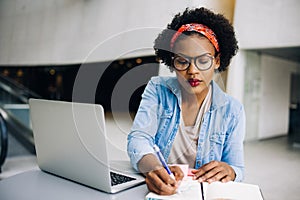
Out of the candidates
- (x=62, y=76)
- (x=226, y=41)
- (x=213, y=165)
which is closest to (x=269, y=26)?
(x=226, y=41)

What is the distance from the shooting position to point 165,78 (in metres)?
1.27

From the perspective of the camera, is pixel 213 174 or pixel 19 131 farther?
pixel 19 131

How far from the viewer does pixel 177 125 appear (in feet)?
3.97

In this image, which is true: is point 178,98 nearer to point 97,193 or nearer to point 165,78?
point 165,78

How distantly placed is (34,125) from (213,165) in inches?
23.3

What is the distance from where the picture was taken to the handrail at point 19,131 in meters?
4.05

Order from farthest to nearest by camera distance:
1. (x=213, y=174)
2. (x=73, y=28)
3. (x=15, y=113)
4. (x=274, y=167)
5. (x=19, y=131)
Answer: (x=15, y=113) < (x=19, y=131) < (x=73, y=28) < (x=274, y=167) < (x=213, y=174)

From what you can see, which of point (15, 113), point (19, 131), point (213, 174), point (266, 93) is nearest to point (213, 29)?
point (213, 174)

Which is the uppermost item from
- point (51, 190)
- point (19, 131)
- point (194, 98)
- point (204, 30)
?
point (204, 30)

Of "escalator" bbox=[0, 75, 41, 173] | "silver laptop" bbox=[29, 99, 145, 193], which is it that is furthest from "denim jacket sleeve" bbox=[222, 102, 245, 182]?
"escalator" bbox=[0, 75, 41, 173]

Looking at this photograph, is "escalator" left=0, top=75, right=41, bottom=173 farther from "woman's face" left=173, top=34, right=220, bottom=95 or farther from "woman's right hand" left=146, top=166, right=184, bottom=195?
"woman's right hand" left=146, top=166, right=184, bottom=195

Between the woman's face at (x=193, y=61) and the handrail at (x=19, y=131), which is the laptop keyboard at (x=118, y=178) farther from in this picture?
the handrail at (x=19, y=131)

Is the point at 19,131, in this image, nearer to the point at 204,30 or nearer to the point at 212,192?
the point at 204,30

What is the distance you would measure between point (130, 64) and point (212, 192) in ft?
6.01
